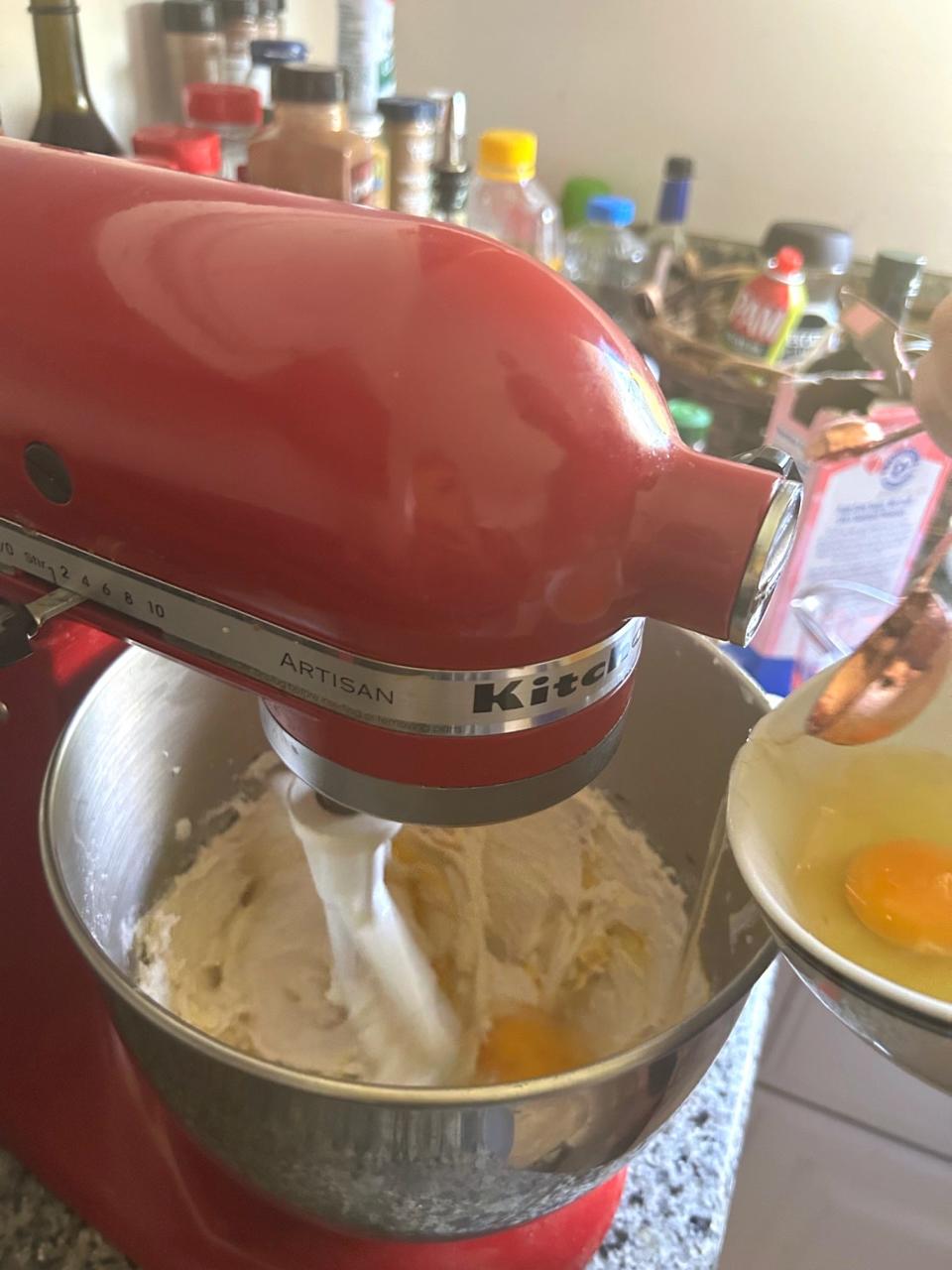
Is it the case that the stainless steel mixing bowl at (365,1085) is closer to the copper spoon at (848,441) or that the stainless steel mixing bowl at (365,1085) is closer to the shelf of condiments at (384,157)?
the copper spoon at (848,441)

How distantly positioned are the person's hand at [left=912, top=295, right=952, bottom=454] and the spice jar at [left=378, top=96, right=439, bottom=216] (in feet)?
1.76

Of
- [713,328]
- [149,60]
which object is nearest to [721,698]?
[713,328]

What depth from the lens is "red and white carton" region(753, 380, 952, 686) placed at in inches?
30.3

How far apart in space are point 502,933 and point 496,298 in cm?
42

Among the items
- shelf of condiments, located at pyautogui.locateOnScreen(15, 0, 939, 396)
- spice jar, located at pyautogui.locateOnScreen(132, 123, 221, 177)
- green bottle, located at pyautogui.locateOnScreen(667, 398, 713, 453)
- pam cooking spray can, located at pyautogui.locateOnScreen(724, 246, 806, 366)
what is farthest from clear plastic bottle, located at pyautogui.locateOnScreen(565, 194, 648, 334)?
spice jar, located at pyautogui.locateOnScreen(132, 123, 221, 177)

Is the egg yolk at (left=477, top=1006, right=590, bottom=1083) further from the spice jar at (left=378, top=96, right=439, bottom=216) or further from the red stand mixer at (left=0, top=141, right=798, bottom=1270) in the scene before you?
the spice jar at (left=378, top=96, right=439, bottom=216)

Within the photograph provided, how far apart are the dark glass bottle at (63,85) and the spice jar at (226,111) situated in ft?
0.21

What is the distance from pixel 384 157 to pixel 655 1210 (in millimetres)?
755

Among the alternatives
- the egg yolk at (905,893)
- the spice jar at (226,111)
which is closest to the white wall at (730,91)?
the spice jar at (226,111)

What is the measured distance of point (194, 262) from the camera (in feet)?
1.03

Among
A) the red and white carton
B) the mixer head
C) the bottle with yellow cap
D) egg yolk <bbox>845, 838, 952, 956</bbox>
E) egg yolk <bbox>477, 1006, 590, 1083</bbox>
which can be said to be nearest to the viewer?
the mixer head

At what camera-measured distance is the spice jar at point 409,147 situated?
81 cm

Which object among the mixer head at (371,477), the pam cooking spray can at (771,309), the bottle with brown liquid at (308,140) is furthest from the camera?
the pam cooking spray can at (771,309)

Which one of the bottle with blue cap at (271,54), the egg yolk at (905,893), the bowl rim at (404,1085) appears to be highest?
the bottle with blue cap at (271,54)
